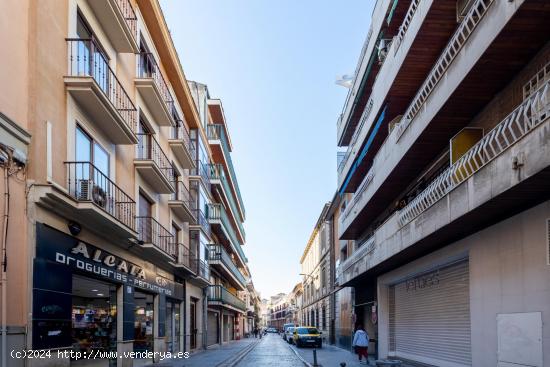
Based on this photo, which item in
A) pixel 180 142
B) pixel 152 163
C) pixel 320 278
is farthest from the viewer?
pixel 320 278

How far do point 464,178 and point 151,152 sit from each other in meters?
11.4

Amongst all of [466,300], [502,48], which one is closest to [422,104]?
[502,48]

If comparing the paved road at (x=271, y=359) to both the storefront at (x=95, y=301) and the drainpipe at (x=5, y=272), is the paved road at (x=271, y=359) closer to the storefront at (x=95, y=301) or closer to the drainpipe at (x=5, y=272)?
the storefront at (x=95, y=301)

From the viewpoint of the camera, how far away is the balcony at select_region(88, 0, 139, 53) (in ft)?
43.5

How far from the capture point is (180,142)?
74.9ft

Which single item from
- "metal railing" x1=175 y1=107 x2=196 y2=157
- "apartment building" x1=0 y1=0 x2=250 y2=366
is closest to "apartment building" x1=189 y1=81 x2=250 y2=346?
"metal railing" x1=175 y1=107 x2=196 y2=157

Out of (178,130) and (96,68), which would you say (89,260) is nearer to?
(96,68)

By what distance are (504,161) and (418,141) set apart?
5.62 meters

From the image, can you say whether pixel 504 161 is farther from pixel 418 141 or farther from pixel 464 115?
pixel 418 141

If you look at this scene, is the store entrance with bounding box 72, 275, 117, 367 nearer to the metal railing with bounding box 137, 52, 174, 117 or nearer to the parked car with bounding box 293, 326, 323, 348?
the metal railing with bounding box 137, 52, 174, 117

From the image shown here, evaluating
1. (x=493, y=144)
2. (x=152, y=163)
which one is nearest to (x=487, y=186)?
(x=493, y=144)

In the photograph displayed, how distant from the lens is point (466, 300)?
46.2 feet

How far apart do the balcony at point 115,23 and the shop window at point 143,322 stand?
7.98m

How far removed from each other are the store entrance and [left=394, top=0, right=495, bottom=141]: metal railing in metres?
9.39
